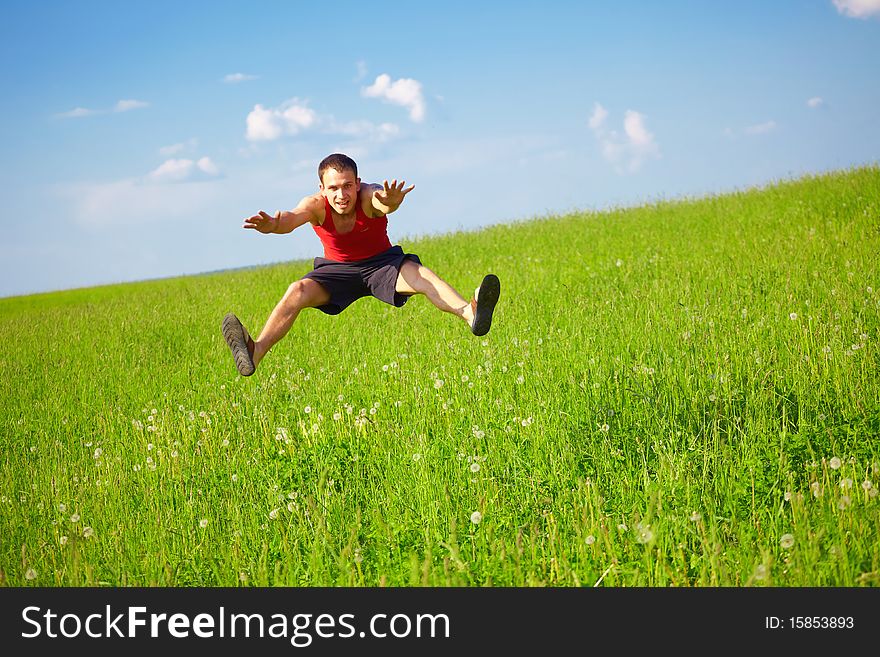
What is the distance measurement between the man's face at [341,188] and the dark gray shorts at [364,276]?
566 millimetres

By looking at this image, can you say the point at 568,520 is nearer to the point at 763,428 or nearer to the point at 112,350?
the point at 763,428

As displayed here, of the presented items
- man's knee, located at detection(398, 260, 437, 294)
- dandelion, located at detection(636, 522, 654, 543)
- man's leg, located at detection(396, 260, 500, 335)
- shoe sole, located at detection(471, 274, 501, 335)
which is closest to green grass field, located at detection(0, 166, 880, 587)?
dandelion, located at detection(636, 522, 654, 543)

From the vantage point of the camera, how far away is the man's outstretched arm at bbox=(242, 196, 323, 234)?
15.3 feet

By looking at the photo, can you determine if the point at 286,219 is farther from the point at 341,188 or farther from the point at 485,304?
the point at 485,304

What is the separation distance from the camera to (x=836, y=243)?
1131 centimetres

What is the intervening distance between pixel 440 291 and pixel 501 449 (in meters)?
1.23

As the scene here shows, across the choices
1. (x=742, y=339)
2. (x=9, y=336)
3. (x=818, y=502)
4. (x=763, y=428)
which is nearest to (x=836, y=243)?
(x=742, y=339)

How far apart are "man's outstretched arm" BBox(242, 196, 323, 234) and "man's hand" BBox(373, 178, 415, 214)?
471 mm

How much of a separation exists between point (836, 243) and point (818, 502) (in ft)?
26.7

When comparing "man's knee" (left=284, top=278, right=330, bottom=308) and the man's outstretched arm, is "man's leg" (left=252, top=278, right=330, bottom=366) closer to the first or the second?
"man's knee" (left=284, top=278, right=330, bottom=308)

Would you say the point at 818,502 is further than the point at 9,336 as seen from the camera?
No

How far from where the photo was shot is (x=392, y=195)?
15.4ft

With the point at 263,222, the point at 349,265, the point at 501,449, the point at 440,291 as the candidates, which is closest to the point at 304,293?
the point at 349,265
